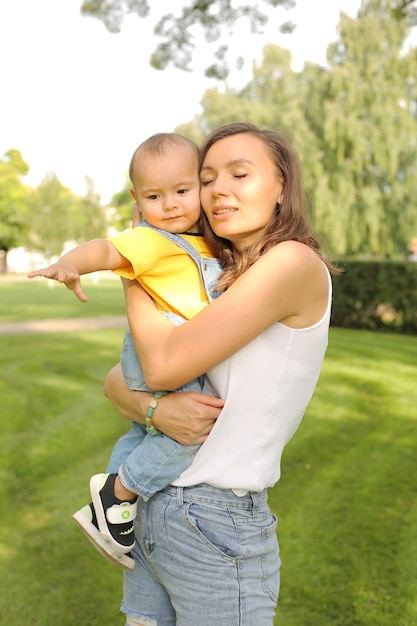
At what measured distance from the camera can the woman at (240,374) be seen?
149 centimetres

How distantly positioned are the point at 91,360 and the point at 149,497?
26.9ft

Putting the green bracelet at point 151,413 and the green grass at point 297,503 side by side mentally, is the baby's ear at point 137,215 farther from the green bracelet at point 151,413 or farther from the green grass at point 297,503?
the green grass at point 297,503

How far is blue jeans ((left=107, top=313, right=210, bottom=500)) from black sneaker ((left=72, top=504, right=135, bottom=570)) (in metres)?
0.16

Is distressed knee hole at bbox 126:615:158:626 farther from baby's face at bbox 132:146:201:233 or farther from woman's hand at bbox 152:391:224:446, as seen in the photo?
baby's face at bbox 132:146:201:233

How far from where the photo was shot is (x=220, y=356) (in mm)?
1474

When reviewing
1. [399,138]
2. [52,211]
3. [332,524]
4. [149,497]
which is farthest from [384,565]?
[52,211]

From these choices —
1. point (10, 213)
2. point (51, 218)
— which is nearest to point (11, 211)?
point (10, 213)

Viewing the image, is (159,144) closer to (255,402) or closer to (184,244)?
(184,244)

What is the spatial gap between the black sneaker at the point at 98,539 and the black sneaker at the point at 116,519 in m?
0.02

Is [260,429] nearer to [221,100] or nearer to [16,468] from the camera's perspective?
[16,468]

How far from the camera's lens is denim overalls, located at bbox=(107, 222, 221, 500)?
1586 mm

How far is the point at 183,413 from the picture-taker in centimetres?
156

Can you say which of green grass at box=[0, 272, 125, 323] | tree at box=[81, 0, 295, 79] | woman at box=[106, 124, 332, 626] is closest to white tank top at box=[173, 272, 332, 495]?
woman at box=[106, 124, 332, 626]

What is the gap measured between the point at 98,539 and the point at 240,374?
2.14ft
